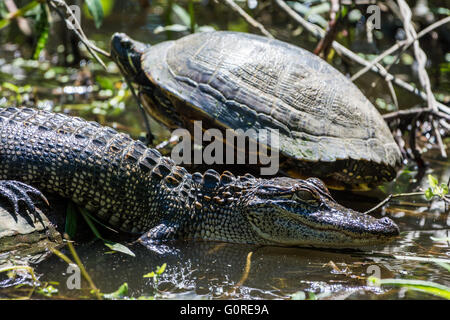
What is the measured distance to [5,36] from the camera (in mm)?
9938

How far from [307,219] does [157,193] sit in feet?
3.62

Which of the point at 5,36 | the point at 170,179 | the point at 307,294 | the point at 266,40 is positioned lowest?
the point at 307,294

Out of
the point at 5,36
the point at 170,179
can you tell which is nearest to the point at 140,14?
the point at 5,36

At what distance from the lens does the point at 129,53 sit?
5320mm

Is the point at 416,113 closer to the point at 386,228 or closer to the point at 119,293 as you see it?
the point at 386,228

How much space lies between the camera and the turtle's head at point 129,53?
531cm

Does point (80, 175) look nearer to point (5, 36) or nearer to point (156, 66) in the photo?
point (156, 66)

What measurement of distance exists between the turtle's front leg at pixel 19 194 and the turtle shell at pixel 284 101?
5.08 feet

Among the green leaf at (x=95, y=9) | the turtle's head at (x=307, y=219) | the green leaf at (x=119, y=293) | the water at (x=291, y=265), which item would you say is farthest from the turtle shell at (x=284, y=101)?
the green leaf at (x=119, y=293)

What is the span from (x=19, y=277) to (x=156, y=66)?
251cm

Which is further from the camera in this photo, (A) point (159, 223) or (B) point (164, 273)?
(A) point (159, 223)

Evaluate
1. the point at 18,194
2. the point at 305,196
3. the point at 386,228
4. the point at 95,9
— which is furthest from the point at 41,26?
the point at 386,228

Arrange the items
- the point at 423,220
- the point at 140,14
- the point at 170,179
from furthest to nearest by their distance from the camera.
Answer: the point at 140,14 < the point at 423,220 < the point at 170,179

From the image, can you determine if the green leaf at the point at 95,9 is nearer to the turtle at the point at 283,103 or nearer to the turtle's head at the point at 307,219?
the turtle at the point at 283,103
